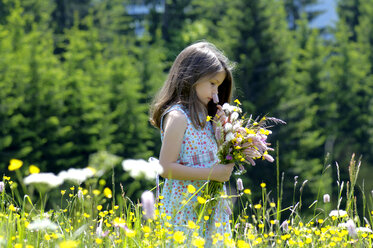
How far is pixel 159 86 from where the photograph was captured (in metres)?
22.9

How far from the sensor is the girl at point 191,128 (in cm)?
271

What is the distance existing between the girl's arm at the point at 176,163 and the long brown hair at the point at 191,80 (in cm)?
13

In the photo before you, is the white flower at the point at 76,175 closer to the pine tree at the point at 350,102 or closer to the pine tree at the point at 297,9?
the pine tree at the point at 350,102

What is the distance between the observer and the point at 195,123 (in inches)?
114

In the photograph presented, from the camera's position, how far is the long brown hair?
9.77 ft

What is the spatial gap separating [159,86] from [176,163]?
20277mm

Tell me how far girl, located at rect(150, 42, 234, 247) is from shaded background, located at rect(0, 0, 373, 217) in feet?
46.7

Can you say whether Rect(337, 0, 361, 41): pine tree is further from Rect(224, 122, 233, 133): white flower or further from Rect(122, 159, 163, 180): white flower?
Rect(122, 159, 163, 180): white flower

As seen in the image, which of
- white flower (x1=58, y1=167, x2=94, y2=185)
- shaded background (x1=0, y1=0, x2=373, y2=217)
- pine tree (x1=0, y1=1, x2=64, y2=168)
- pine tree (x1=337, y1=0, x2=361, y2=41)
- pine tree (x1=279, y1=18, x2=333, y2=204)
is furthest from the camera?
pine tree (x1=337, y1=0, x2=361, y2=41)

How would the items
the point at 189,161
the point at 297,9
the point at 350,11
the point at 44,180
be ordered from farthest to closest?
the point at 297,9, the point at 350,11, the point at 189,161, the point at 44,180

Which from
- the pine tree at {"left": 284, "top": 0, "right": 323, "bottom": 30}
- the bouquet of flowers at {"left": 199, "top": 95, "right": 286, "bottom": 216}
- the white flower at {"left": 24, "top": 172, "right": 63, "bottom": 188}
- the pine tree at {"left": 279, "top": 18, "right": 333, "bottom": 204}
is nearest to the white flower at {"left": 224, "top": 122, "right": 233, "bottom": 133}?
the bouquet of flowers at {"left": 199, "top": 95, "right": 286, "bottom": 216}

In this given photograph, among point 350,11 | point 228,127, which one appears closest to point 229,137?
point 228,127

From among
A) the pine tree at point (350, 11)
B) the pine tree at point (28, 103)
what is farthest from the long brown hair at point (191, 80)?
the pine tree at point (350, 11)

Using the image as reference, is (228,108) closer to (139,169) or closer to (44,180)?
(139,169)
